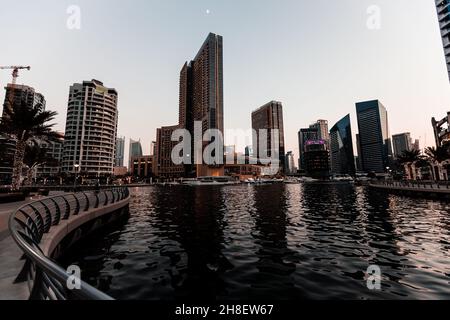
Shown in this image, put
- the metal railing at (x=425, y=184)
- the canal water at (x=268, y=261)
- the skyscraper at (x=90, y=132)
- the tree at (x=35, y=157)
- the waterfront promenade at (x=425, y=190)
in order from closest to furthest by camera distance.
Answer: the canal water at (x=268, y=261) < the waterfront promenade at (x=425, y=190) < the metal railing at (x=425, y=184) < the tree at (x=35, y=157) < the skyscraper at (x=90, y=132)

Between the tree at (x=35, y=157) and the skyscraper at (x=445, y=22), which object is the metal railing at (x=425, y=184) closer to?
the tree at (x=35, y=157)

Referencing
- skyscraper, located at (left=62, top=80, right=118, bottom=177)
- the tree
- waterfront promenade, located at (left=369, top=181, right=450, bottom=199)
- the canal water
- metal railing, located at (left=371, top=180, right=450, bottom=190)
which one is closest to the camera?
the canal water

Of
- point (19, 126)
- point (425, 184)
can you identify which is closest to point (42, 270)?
point (19, 126)

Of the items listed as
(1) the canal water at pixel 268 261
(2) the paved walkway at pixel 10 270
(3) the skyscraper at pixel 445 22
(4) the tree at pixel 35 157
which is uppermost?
(3) the skyscraper at pixel 445 22

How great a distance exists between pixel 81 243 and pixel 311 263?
49.6 feet

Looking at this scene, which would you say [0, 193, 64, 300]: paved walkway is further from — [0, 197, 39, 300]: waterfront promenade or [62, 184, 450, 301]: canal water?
[62, 184, 450, 301]: canal water

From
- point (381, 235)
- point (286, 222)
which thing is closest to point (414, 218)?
point (381, 235)

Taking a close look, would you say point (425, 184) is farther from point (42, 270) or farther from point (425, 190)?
point (42, 270)

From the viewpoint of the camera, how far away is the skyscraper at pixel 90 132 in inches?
6378

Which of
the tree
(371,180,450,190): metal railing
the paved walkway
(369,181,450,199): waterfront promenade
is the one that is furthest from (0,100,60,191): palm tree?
(371,180,450,190): metal railing

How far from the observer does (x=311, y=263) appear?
11688 mm

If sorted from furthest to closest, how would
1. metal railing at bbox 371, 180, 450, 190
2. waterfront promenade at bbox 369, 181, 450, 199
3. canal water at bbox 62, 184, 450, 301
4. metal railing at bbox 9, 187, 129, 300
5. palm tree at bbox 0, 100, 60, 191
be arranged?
Result: metal railing at bbox 371, 180, 450, 190
waterfront promenade at bbox 369, 181, 450, 199
palm tree at bbox 0, 100, 60, 191
canal water at bbox 62, 184, 450, 301
metal railing at bbox 9, 187, 129, 300

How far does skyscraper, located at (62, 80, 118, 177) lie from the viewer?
162000 mm

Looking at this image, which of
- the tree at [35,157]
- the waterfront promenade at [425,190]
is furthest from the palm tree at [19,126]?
the waterfront promenade at [425,190]
